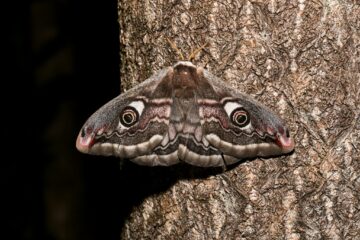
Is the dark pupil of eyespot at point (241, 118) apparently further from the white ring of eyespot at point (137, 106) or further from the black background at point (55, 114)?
the black background at point (55, 114)

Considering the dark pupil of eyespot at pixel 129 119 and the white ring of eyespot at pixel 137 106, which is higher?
the white ring of eyespot at pixel 137 106

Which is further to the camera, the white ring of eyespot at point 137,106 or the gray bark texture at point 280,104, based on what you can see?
the white ring of eyespot at point 137,106

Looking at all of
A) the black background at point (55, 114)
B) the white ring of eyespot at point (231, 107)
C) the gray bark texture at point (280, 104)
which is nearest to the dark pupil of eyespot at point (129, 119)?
the gray bark texture at point (280, 104)

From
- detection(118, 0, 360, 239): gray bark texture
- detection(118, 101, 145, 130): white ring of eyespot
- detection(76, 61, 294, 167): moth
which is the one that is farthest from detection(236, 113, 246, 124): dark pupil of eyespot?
detection(118, 101, 145, 130): white ring of eyespot

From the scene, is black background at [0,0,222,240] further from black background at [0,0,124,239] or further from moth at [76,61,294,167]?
moth at [76,61,294,167]

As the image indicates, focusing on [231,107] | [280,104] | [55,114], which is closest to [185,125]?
[231,107]

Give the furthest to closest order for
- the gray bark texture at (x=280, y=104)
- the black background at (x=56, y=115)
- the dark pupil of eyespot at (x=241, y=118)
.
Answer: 1. the black background at (x=56, y=115)
2. the dark pupil of eyespot at (x=241, y=118)
3. the gray bark texture at (x=280, y=104)

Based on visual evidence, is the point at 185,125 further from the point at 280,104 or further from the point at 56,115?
the point at 56,115
